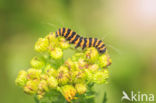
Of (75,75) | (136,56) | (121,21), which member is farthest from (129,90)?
(75,75)

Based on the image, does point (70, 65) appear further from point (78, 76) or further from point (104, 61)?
point (104, 61)

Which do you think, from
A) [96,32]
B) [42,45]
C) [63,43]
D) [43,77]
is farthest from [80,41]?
[96,32]

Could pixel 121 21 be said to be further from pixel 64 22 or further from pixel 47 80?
pixel 47 80

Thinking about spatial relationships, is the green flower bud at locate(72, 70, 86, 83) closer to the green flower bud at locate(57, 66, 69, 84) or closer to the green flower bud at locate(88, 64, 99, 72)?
the green flower bud at locate(57, 66, 69, 84)

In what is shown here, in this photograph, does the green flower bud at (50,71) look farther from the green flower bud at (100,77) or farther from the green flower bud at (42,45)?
the green flower bud at (100,77)

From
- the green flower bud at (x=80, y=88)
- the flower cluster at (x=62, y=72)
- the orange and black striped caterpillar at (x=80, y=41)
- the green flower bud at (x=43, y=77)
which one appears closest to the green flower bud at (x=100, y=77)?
the flower cluster at (x=62, y=72)

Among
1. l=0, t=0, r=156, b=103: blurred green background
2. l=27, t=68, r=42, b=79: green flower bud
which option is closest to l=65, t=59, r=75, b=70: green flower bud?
l=27, t=68, r=42, b=79: green flower bud
